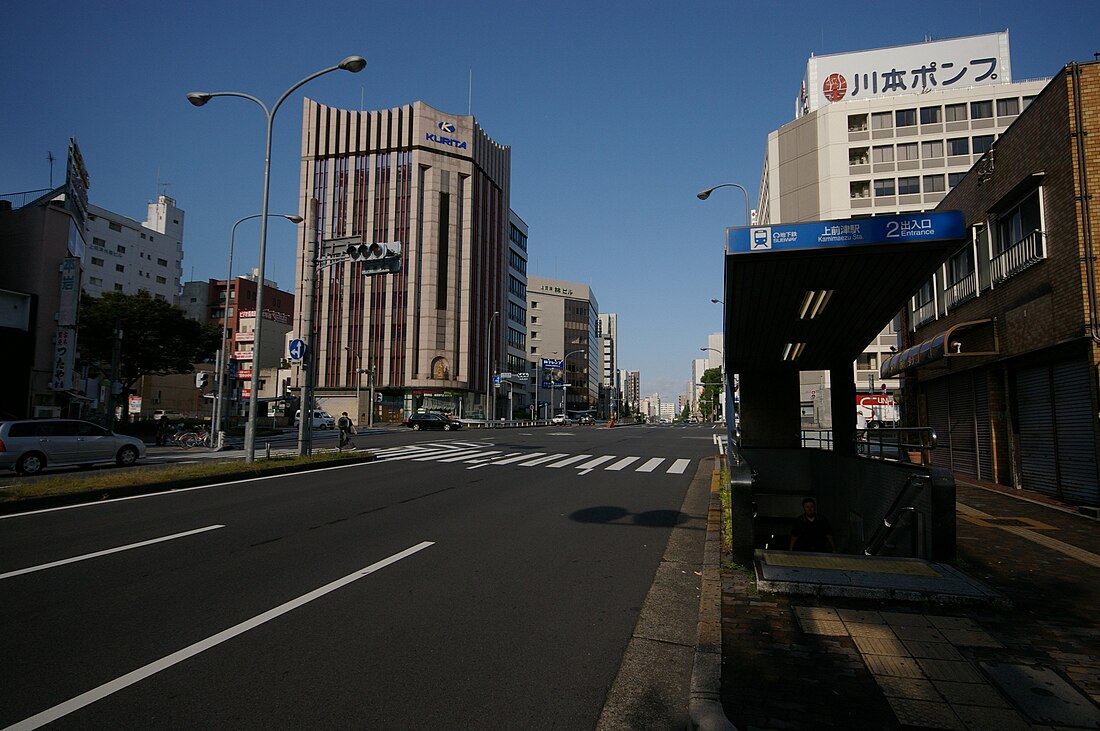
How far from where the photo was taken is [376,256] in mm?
20453

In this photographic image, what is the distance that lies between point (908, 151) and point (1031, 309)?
46.8 metres

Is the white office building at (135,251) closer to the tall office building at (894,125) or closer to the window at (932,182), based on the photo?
the tall office building at (894,125)

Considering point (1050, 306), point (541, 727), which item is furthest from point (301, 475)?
point (1050, 306)

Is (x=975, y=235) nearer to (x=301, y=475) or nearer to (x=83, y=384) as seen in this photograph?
(x=301, y=475)

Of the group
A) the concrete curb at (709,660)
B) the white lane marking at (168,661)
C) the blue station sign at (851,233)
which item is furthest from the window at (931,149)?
the white lane marking at (168,661)

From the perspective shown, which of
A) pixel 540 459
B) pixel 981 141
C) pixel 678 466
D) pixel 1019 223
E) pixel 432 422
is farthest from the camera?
pixel 981 141

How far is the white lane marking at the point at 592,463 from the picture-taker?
58.0ft

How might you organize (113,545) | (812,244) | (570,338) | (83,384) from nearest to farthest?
(113,545)
(812,244)
(83,384)
(570,338)

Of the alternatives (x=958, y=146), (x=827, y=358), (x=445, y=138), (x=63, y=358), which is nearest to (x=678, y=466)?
(x=827, y=358)

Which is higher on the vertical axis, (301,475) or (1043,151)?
(1043,151)

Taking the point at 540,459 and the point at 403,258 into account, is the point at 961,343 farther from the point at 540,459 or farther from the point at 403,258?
the point at 403,258

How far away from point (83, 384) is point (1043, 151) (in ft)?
160

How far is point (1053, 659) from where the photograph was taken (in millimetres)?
4082

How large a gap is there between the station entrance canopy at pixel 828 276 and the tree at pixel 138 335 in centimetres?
3735
